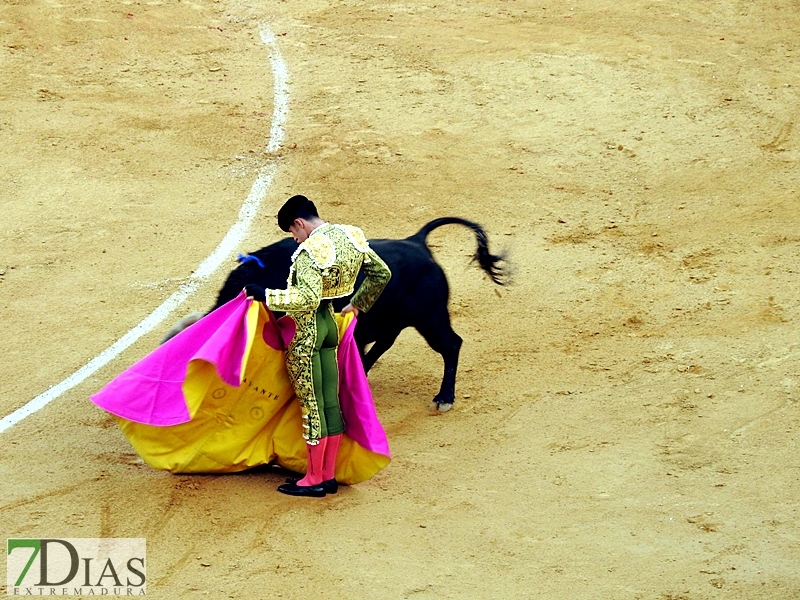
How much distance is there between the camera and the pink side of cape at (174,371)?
16.9 feet

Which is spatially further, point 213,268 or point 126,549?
point 213,268

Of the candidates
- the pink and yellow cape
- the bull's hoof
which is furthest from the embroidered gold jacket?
the bull's hoof

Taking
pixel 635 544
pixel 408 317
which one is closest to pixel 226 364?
pixel 408 317

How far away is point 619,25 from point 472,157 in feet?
12.0

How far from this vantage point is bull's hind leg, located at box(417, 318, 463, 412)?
254 inches

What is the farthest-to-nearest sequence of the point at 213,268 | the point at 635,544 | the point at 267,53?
1. the point at 267,53
2. the point at 213,268
3. the point at 635,544

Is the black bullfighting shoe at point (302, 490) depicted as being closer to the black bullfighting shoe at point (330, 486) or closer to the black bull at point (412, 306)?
the black bullfighting shoe at point (330, 486)

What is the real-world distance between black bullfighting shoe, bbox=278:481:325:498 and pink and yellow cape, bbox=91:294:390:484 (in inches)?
7.0

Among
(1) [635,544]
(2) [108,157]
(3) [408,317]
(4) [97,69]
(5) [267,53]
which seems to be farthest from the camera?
Result: (5) [267,53]

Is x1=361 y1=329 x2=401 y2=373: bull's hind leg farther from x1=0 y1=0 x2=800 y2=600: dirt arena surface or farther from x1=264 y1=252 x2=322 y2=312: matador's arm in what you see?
x1=264 y1=252 x2=322 y2=312: matador's arm

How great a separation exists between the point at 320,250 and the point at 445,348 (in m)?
1.74

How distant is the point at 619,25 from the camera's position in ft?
40.9

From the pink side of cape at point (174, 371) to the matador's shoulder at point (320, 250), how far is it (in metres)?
0.48

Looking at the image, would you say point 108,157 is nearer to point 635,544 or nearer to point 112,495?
point 112,495
